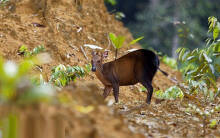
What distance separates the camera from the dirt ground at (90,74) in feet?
10.1

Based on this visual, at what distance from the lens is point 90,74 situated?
311 inches

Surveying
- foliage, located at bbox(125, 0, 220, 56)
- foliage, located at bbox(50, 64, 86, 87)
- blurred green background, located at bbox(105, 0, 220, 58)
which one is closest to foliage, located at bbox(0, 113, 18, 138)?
foliage, located at bbox(50, 64, 86, 87)

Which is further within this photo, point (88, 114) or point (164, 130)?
point (164, 130)

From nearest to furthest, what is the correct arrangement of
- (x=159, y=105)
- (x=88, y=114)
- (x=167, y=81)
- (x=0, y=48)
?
(x=88, y=114), (x=159, y=105), (x=0, y=48), (x=167, y=81)

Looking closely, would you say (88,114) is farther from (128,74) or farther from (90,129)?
(128,74)

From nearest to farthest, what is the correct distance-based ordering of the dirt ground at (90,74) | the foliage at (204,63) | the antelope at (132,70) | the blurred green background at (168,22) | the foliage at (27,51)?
the dirt ground at (90,74), the foliage at (204,63), the antelope at (132,70), the foliage at (27,51), the blurred green background at (168,22)

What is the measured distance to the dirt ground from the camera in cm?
308

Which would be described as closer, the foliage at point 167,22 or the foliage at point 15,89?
the foliage at point 15,89

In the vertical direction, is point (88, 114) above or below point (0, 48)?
below

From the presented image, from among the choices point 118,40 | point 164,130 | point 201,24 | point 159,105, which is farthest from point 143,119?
point 201,24

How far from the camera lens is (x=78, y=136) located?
9.21 feet

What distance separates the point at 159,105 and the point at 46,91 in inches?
154

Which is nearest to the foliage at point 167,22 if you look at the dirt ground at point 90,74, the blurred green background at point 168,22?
the blurred green background at point 168,22

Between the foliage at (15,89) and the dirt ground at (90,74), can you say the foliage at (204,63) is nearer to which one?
the dirt ground at (90,74)
